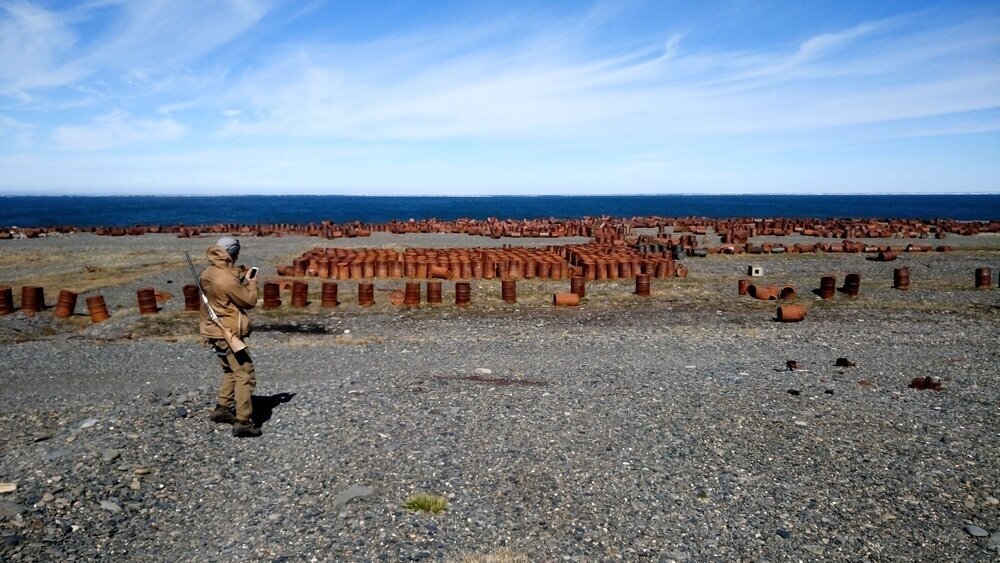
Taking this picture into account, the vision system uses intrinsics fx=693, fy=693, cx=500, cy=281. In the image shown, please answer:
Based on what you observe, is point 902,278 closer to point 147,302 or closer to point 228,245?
point 228,245

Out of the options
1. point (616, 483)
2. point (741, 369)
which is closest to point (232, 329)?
point (616, 483)

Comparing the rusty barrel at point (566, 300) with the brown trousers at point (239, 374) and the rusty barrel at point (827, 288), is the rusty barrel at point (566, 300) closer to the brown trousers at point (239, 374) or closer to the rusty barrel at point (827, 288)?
the rusty barrel at point (827, 288)

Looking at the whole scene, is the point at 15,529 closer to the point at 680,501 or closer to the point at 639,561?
the point at 639,561

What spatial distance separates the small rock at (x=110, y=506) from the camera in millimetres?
6324

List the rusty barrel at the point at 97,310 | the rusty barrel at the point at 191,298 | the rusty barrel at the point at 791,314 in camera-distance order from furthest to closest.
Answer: the rusty barrel at the point at 191,298
the rusty barrel at the point at 97,310
the rusty barrel at the point at 791,314

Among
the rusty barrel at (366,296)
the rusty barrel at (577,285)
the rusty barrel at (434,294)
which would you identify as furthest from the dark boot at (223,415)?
the rusty barrel at (577,285)

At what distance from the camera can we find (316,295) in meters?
18.3

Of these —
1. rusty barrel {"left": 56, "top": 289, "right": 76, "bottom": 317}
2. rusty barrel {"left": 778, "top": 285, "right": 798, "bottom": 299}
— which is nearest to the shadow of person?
rusty barrel {"left": 56, "top": 289, "right": 76, "bottom": 317}

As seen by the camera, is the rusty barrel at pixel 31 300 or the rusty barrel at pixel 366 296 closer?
the rusty barrel at pixel 31 300

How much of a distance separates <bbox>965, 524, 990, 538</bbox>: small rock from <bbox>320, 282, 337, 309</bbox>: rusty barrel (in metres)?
13.7

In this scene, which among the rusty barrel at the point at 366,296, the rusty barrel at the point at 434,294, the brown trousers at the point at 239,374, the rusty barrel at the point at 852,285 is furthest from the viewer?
the rusty barrel at the point at 852,285

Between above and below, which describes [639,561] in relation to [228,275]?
below

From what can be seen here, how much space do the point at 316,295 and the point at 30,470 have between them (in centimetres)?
1153

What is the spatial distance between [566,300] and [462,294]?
2.58 meters
